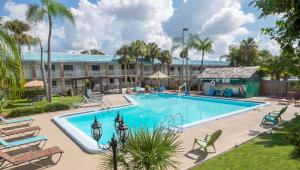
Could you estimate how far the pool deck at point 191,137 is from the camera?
6.62m

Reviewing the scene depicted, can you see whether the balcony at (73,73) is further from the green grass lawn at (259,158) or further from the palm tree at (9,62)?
the green grass lawn at (259,158)

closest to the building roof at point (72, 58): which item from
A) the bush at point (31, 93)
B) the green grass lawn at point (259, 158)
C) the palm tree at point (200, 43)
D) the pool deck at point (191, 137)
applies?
the bush at point (31, 93)

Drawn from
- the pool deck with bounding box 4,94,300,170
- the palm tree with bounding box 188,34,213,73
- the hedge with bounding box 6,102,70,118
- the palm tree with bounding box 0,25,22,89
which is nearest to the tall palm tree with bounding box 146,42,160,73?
the palm tree with bounding box 188,34,213,73

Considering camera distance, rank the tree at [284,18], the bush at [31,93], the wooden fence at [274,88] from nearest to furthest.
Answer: the tree at [284,18] → the wooden fence at [274,88] → the bush at [31,93]

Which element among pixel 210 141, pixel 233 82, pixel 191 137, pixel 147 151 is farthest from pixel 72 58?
pixel 147 151

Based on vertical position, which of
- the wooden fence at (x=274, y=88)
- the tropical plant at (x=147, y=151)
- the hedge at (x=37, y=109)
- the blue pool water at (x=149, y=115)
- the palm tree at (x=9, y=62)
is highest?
the palm tree at (x=9, y=62)

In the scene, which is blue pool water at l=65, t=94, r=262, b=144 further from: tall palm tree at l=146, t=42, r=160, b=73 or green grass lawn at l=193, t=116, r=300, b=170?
tall palm tree at l=146, t=42, r=160, b=73

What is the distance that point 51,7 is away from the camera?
57.4 ft

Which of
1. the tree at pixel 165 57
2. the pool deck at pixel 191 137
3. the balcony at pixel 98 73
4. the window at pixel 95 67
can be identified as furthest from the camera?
the tree at pixel 165 57

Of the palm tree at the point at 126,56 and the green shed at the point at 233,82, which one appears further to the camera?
the palm tree at the point at 126,56

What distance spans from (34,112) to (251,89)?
853 inches

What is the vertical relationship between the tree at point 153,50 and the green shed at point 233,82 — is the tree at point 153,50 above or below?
above

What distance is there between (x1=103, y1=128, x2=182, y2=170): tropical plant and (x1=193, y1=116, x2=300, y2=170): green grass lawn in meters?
2.02

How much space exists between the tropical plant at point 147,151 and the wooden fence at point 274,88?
20.9 m
